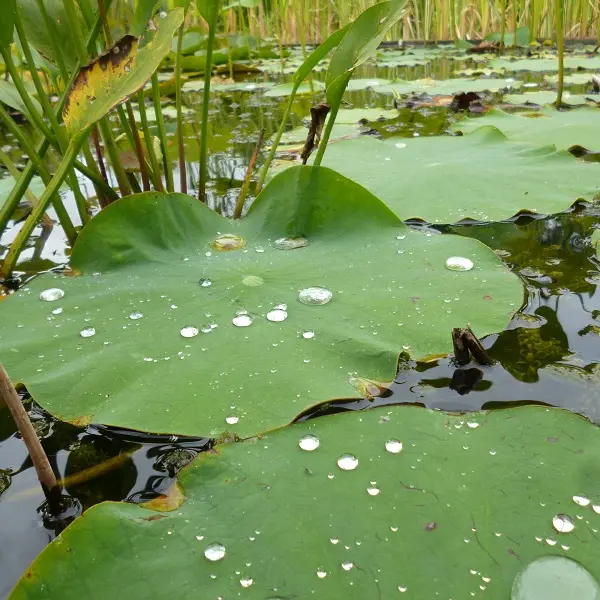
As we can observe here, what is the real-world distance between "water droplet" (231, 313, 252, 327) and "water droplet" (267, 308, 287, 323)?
30 mm

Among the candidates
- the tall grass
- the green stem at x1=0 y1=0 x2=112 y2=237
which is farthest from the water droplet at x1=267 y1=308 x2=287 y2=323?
the tall grass

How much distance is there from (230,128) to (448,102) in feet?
Result: 3.63

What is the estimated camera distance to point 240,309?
0.83 metres

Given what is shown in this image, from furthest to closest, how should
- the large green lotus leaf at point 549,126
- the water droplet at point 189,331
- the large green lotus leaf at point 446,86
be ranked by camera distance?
the large green lotus leaf at point 446,86 < the large green lotus leaf at point 549,126 < the water droplet at point 189,331

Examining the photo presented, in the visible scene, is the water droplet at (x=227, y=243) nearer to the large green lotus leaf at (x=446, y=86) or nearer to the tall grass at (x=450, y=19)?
the large green lotus leaf at (x=446, y=86)

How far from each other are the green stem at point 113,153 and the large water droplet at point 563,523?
103cm

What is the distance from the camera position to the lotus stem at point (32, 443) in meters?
0.51


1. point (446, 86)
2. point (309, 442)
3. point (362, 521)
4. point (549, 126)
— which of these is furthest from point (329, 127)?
point (446, 86)

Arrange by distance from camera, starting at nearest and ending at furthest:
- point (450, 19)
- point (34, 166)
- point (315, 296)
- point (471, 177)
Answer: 1. point (315, 296)
2. point (34, 166)
3. point (471, 177)
4. point (450, 19)

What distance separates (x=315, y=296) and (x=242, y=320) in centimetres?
13

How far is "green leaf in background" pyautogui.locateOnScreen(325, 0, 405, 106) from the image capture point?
0.92 meters

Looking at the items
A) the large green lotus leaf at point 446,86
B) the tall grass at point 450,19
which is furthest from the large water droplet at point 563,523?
the tall grass at point 450,19

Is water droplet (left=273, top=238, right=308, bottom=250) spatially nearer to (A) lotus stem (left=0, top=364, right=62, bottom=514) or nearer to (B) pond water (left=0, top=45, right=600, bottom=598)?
(B) pond water (left=0, top=45, right=600, bottom=598)

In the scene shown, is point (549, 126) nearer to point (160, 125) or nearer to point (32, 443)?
point (160, 125)
